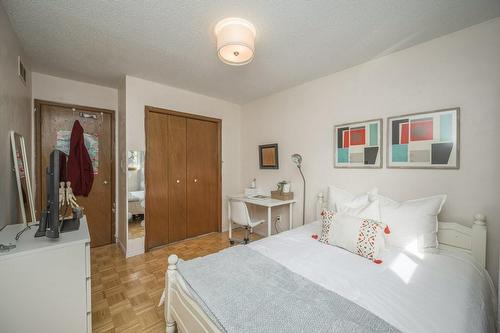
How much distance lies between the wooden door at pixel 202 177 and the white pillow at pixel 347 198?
210 centimetres

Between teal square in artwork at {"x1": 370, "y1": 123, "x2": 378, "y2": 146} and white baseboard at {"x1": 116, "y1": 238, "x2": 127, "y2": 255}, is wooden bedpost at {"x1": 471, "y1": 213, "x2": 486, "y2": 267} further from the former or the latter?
white baseboard at {"x1": 116, "y1": 238, "x2": 127, "y2": 255}

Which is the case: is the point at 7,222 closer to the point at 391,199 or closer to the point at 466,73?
the point at 391,199

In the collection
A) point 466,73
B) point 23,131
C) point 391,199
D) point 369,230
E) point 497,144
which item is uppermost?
point 466,73

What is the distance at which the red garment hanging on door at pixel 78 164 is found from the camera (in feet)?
9.38

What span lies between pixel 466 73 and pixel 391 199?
1.24 m

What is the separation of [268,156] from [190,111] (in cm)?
148

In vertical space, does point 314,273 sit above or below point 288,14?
below

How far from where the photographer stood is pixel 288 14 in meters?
1.61

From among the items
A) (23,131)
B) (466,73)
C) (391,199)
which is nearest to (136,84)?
(23,131)

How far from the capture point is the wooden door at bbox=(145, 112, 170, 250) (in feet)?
9.87

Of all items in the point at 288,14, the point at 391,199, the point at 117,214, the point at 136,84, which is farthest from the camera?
the point at 117,214

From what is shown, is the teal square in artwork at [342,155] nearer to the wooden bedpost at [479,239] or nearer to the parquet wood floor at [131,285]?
the wooden bedpost at [479,239]

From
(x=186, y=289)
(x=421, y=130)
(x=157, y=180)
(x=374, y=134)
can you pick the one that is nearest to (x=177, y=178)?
(x=157, y=180)

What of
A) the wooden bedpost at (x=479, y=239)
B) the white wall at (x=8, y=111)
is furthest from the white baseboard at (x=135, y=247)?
the wooden bedpost at (x=479, y=239)
